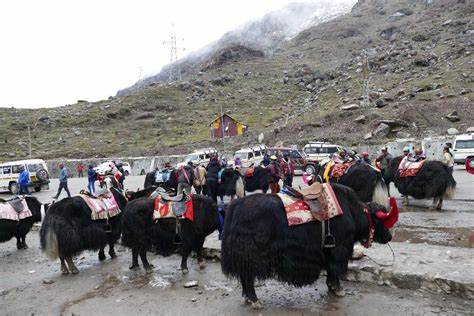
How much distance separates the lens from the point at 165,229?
6.29 meters

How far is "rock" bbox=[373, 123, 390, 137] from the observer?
2895 cm

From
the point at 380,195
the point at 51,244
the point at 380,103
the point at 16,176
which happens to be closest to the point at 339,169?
the point at 380,195

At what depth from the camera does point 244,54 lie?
2938 inches

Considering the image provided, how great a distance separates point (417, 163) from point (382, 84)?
34.2m

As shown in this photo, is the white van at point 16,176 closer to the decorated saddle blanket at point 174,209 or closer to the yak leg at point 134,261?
the yak leg at point 134,261

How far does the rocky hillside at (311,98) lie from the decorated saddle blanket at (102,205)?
75.0 ft

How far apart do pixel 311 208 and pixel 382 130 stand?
26.0 metres

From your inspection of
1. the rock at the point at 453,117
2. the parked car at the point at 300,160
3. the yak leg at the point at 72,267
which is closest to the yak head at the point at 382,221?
the yak leg at the point at 72,267

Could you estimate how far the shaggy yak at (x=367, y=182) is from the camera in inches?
362

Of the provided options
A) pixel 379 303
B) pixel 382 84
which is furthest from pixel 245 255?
pixel 382 84

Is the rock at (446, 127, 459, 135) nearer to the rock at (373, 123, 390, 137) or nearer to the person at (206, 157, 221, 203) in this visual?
the rock at (373, 123, 390, 137)

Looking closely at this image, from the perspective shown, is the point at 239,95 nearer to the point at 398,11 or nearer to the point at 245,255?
the point at 398,11

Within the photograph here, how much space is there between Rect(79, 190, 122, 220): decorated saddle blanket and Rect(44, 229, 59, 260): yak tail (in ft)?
2.05

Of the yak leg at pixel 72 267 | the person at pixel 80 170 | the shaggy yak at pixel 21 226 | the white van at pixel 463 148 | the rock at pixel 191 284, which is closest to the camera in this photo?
the rock at pixel 191 284
